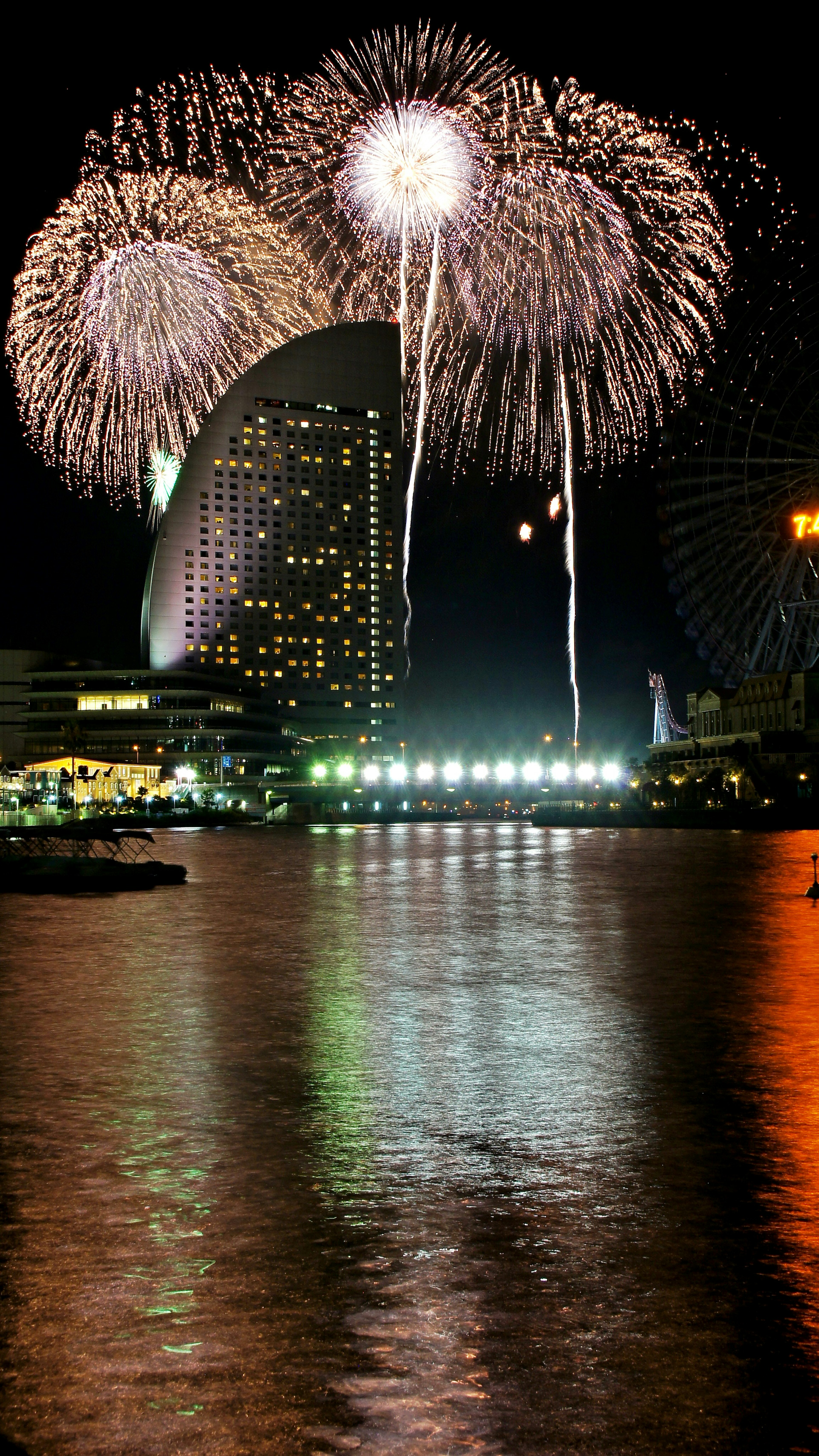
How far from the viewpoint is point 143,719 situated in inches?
5394

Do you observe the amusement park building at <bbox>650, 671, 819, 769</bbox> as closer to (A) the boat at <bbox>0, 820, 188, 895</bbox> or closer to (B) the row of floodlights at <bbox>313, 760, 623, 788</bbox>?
(B) the row of floodlights at <bbox>313, 760, 623, 788</bbox>

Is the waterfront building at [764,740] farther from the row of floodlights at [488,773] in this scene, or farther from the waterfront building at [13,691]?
the waterfront building at [13,691]

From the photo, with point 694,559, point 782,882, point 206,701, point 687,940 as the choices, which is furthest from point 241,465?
point 687,940

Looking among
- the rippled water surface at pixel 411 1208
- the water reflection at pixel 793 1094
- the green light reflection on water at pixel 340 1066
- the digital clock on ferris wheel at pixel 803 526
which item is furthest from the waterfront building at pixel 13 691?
the water reflection at pixel 793 1094

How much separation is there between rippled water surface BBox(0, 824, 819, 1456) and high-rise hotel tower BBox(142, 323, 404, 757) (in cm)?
15814

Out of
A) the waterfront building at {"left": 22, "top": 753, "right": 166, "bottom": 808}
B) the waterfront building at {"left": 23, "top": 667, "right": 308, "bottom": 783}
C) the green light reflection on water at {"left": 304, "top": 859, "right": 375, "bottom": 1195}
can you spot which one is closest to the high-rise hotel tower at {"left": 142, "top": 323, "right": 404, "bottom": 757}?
the waterfront building at {"left": 23, "top": 667, "right": 308, "bottom": 783}

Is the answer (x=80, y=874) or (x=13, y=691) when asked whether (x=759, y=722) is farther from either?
(x=80, y=874)

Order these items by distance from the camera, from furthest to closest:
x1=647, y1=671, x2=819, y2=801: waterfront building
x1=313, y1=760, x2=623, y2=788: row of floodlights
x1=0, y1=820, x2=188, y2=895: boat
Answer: x1=313, y1=760, x2=623, y2=788: row of floodlights < x1=647, y1=671, x2=819, y2=801: waterfront building < x1=0, y1=820, x2=188, y2=895: boat

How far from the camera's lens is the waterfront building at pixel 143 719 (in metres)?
136

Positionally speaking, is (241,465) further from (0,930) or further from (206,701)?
(0,930)

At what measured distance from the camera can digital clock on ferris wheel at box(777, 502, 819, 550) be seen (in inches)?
2082

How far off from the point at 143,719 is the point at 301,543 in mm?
54398

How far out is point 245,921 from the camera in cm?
2586

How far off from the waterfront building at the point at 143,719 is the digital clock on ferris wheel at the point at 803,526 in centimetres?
8520
